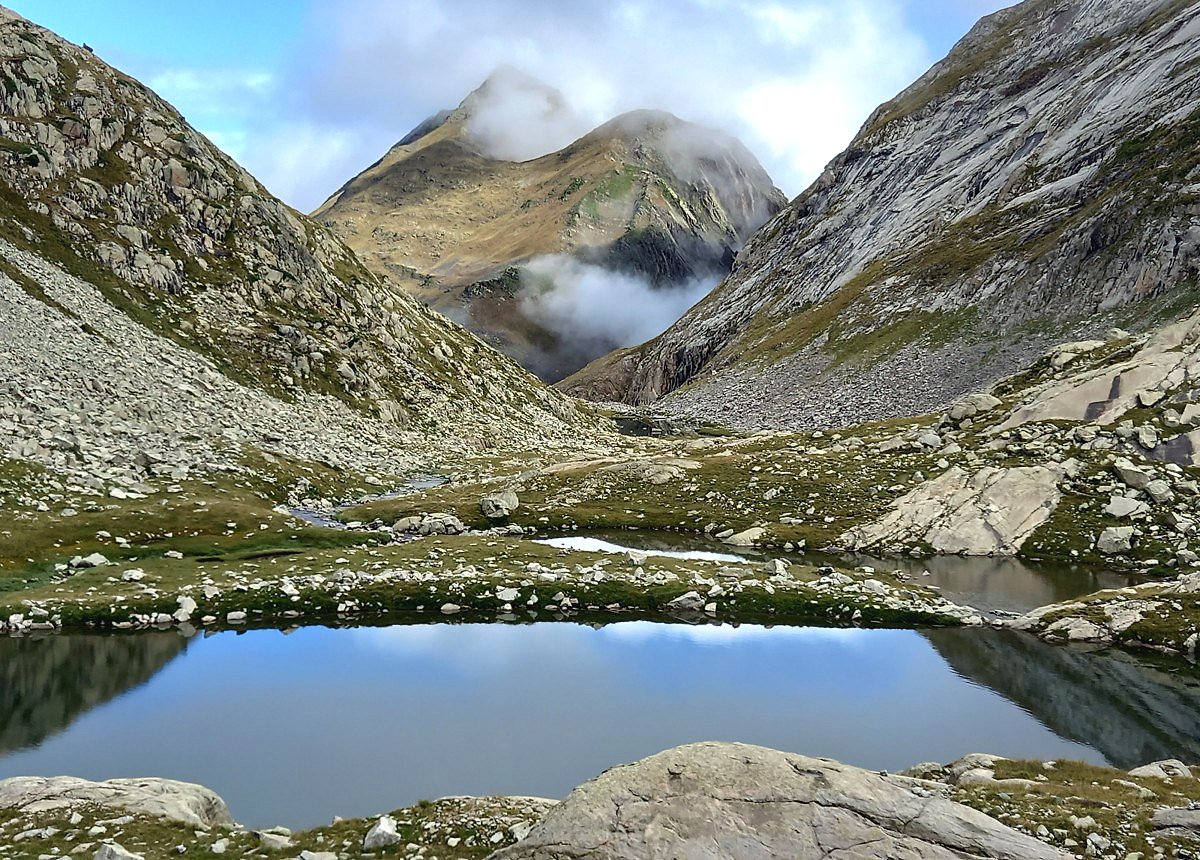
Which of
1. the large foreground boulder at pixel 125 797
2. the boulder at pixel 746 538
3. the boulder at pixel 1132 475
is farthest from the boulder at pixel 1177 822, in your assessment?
the boulder at pixel 1132 475

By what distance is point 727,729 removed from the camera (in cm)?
2842

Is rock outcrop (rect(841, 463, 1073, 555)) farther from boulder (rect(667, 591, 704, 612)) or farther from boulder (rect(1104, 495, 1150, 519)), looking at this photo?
boulder (rect(667, 591, 704, 612))

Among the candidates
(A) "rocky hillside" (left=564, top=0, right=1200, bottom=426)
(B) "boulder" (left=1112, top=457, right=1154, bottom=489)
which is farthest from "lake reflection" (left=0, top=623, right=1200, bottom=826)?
(A) "rocky hillside" (left=564, top=0, right=1200, bottom=426)

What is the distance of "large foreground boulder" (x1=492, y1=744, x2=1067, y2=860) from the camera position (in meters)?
12.3

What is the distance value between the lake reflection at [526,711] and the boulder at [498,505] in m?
24.7

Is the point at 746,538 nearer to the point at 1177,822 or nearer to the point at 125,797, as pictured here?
the point at 1177,822

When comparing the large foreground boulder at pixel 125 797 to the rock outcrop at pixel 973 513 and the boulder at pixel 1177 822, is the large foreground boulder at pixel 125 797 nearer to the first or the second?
the boulder at pixel 1177 822

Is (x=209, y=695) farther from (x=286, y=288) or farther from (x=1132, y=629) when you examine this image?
(x=286, y=288)

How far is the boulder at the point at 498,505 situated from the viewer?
65.0 meters

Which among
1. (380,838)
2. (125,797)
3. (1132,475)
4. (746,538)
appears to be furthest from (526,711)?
(1132,475)

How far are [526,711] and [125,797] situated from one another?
1478 cm

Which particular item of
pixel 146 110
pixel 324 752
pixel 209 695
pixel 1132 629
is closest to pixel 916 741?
pixel 1132 629

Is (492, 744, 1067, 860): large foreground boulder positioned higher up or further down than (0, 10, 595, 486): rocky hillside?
further down

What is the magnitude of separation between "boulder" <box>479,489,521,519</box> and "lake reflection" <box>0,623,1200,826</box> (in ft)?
81.2
